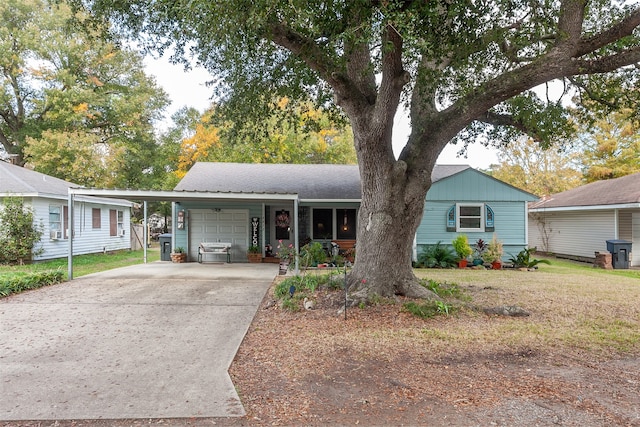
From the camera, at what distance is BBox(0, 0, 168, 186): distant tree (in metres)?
20.6

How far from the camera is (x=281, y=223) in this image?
14.5 metres

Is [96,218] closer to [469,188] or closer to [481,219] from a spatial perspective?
[469,188]

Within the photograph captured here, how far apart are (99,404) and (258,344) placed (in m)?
1.95

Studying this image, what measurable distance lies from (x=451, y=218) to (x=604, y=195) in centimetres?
656

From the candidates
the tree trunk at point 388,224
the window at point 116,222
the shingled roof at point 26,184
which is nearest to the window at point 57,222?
the shingled roof at point 26,184

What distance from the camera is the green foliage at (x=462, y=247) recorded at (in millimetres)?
12473

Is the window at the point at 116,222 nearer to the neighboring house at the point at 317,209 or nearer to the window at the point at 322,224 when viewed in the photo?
the neighboring house at the point at 317,209

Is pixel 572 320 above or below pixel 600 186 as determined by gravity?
below

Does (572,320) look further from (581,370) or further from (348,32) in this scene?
(348,32)

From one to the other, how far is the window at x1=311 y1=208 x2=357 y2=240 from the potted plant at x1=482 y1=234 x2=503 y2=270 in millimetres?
4746

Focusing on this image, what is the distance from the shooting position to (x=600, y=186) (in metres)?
16.2

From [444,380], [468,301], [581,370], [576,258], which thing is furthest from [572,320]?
[576,258]

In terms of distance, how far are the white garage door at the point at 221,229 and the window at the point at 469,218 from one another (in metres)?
7.19

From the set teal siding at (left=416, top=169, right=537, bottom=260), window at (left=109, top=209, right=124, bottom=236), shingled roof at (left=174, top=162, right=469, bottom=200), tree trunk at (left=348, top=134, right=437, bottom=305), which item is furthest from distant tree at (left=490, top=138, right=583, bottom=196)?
window at (left=109, top=209, right=124, bottom=236)
